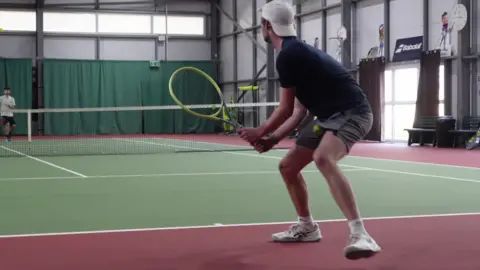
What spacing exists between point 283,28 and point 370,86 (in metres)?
18.2

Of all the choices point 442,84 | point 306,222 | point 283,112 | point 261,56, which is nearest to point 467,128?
point 442,84

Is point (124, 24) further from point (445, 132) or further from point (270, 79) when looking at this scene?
point (445, 132)

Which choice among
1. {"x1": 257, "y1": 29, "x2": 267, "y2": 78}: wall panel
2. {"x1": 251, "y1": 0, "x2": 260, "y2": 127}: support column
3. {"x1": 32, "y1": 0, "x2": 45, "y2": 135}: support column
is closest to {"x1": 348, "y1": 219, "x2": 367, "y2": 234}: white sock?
{"x1": 257, "y1": 29, "x2": 267, "y2": 78}: wall panel

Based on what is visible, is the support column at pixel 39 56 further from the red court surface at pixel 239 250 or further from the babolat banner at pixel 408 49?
the red court surface at pixel 239 250

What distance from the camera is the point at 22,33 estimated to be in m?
30.5

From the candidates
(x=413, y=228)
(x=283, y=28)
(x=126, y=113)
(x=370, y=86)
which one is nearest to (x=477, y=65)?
(x=370, y=86)

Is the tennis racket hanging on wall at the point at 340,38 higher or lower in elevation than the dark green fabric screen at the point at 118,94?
higher

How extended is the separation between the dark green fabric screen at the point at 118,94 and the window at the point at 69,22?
53.7 inches

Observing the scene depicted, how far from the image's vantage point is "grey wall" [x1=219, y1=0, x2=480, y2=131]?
19.8 metres

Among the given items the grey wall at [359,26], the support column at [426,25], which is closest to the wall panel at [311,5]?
the grey wall at [359,26]

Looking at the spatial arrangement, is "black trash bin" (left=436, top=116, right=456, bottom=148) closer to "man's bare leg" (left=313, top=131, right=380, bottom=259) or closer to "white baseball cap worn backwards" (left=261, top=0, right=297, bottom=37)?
"white baseball cap worn backwards" (left=261, top=0, right=297, bottom=37)

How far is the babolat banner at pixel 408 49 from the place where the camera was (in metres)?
20.3

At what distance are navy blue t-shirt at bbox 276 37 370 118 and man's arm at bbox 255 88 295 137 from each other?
50mm

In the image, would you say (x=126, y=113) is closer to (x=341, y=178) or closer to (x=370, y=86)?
(x=370, y=86)
